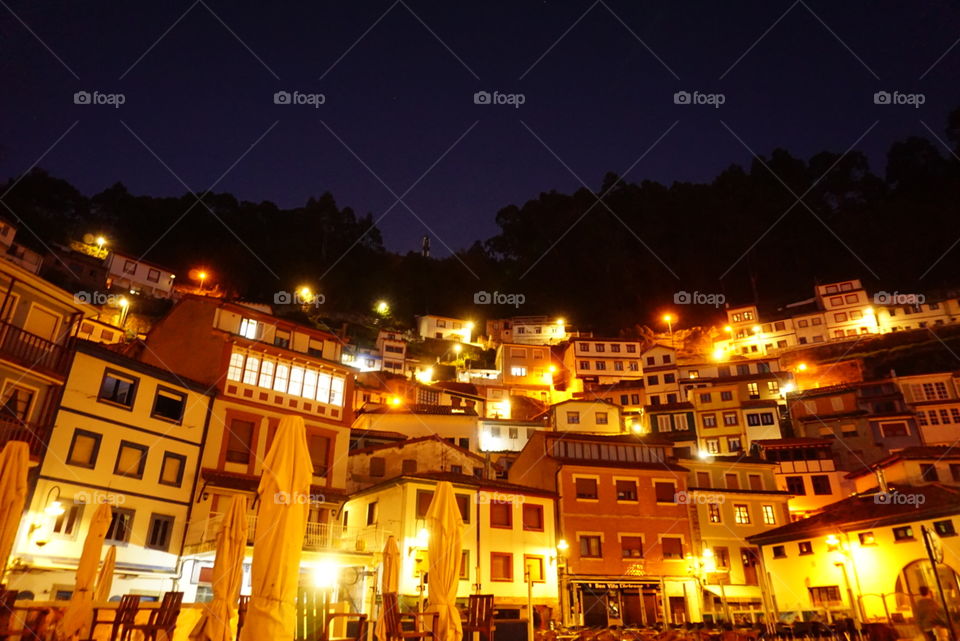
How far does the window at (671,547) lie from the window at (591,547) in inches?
164

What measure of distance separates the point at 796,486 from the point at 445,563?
4243cm

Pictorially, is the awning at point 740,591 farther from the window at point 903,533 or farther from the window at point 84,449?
the window at point 84,449

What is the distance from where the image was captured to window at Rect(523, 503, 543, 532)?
3347 cm

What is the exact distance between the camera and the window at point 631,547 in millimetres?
36031

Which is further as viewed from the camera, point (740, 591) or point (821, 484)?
point (821, 484)

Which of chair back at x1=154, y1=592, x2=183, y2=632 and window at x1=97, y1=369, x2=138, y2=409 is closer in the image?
chair back at x1=154, y1=592, x2=183, y2=632

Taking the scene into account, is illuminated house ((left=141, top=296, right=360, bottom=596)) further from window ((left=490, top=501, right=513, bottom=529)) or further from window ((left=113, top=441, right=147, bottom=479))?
window ((left=490, top=501, right=513, bottom=529))

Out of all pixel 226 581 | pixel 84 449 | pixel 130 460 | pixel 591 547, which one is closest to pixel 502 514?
pixel 591 547

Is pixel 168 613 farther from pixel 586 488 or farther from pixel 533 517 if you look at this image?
pixel 586 488

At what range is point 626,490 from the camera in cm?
3788

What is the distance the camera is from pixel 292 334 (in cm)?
3388

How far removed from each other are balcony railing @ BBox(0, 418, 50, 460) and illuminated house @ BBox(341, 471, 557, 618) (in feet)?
47.5

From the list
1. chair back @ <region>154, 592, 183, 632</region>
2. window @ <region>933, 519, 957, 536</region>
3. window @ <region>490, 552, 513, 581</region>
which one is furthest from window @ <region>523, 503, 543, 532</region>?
chair back @ <region>154, 592, 183, 632</region>

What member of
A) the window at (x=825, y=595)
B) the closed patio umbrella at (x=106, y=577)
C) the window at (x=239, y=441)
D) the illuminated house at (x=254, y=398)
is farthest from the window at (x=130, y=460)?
the window at (x=825, y=595)
